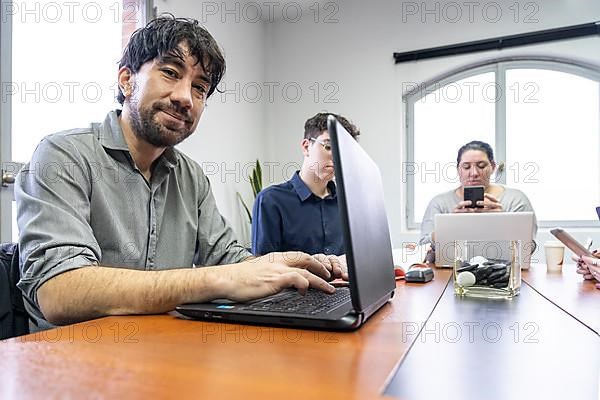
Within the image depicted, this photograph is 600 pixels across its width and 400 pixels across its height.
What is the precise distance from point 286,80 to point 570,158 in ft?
7.75

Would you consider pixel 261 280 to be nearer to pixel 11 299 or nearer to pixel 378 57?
pixel 11 299

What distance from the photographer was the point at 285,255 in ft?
3.37

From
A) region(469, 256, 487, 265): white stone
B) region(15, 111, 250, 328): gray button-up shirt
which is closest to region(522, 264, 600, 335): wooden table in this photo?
region(469, 256, 487, 265): white stone

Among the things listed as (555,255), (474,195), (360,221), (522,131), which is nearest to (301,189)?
(474,195)

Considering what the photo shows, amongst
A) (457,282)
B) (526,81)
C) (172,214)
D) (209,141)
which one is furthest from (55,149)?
(526,81)

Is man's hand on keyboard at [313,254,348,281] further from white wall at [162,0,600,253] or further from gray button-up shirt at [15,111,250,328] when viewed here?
white wall at [162,0,600,253]

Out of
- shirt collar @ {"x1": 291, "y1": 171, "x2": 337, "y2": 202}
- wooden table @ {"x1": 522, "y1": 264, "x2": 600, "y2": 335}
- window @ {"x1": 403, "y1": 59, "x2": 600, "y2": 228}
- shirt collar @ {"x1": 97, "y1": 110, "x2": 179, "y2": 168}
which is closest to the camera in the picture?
wooden table @ {"x1": 522, "y1": 264, "x2": 600, "y2": 335}

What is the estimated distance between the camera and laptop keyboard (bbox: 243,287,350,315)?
0.79 m

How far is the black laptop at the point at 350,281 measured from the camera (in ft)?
2.22

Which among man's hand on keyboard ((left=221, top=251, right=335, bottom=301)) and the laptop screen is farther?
man's hand on keyboard ((left=221, top=251, right=335, bottom=301))

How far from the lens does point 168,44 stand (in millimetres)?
1309

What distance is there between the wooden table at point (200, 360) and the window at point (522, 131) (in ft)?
10.3

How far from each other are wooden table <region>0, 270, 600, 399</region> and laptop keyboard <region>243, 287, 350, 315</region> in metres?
0.06

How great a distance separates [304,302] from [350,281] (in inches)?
8.6
